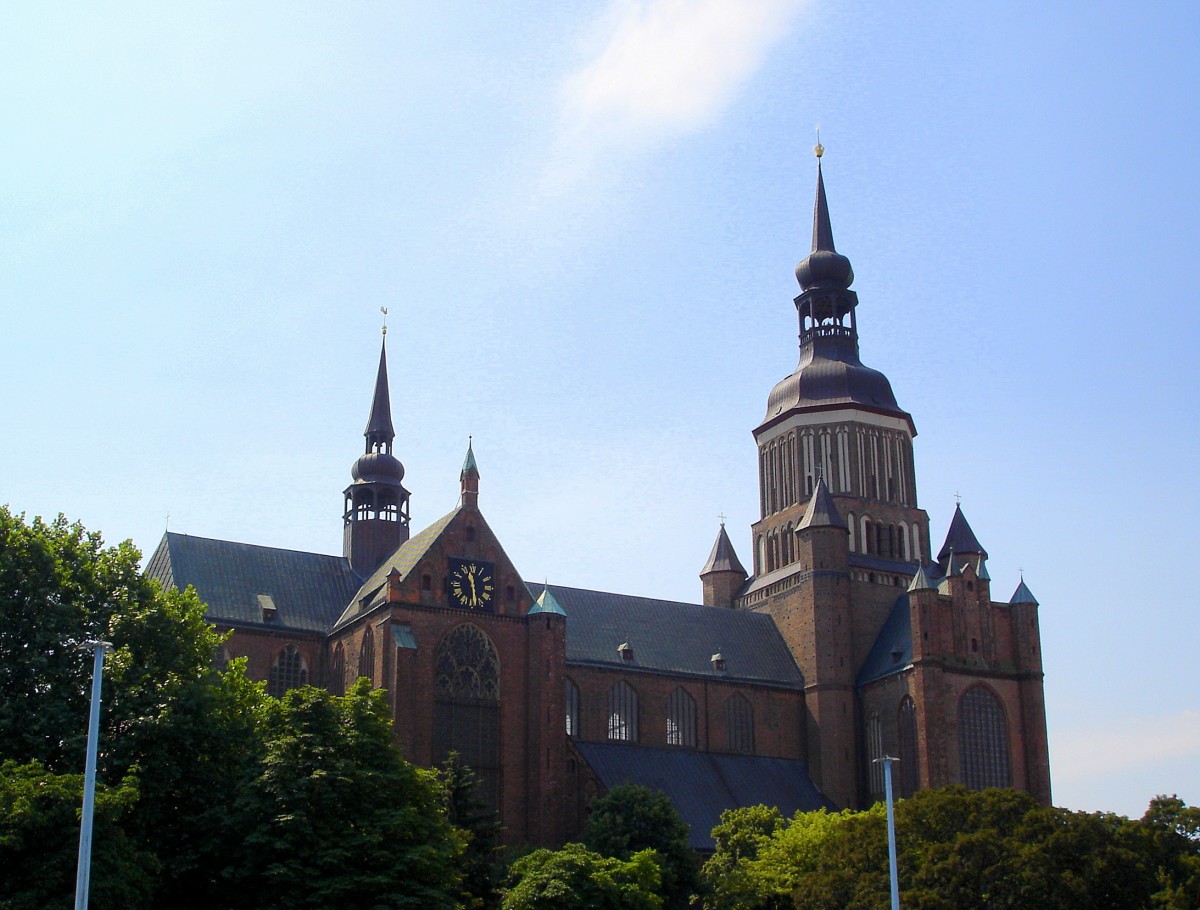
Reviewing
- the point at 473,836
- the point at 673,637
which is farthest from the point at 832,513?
the point at 473,836

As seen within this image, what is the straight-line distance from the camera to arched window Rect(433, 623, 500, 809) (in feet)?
248

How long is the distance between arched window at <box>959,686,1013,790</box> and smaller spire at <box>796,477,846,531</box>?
13888 mm

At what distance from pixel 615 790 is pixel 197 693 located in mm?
23983

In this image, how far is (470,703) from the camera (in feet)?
252

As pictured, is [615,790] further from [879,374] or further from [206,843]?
[879,374]

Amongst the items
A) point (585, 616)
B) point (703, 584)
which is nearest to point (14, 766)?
point (585, 616)

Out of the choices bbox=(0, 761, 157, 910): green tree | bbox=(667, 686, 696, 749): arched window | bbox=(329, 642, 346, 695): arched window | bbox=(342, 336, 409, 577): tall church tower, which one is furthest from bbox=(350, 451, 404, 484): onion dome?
bbox=(0, 761, 157, 910): green tree

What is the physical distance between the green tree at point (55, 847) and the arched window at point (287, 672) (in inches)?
1367

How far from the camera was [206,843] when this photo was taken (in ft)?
162

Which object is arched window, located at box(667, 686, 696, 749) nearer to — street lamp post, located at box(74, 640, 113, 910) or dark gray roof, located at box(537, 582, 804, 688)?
dark gray roof, located at box(537, 582, 804, 688)

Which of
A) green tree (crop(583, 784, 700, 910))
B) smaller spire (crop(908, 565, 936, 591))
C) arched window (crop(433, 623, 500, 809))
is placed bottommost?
green tree (crop(583, 784, 700, 910))

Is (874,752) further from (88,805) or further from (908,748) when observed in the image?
(88,805)

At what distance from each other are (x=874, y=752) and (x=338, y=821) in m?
45.7

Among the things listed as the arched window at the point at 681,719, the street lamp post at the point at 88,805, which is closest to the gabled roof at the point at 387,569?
the arched window at the point at 681,719
